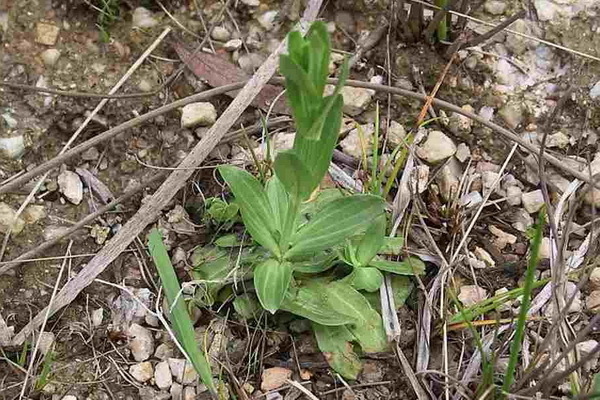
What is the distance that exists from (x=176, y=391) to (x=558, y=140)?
121 cm

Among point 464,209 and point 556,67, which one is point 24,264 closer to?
point 464,209

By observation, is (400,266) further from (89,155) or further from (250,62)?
(89,155)

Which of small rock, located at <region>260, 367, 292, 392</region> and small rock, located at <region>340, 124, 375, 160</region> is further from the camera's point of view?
small rock, located at <region>340, 124, 375, 160</region>

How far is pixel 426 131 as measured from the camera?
221cm

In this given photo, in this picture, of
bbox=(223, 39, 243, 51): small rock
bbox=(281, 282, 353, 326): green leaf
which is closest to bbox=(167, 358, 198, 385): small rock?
bbox=(281, 282, 353, 326): green leaf

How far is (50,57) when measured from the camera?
2.26 m

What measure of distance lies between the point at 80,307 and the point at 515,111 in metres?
1.28

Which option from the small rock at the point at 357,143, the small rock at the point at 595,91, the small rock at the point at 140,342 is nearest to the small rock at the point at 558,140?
the small rock at the point at 595,91

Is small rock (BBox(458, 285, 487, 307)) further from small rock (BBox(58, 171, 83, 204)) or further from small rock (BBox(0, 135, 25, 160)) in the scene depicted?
small rock (BBox(0, 135, 25, 160))

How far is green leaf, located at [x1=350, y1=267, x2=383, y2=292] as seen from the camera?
1.92 meters

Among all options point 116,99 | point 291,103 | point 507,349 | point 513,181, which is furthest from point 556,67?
point 116,99

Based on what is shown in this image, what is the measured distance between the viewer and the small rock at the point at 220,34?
235cm

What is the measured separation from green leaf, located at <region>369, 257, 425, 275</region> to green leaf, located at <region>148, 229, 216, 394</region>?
456 mm

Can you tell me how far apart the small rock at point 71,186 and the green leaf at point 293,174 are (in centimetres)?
70
